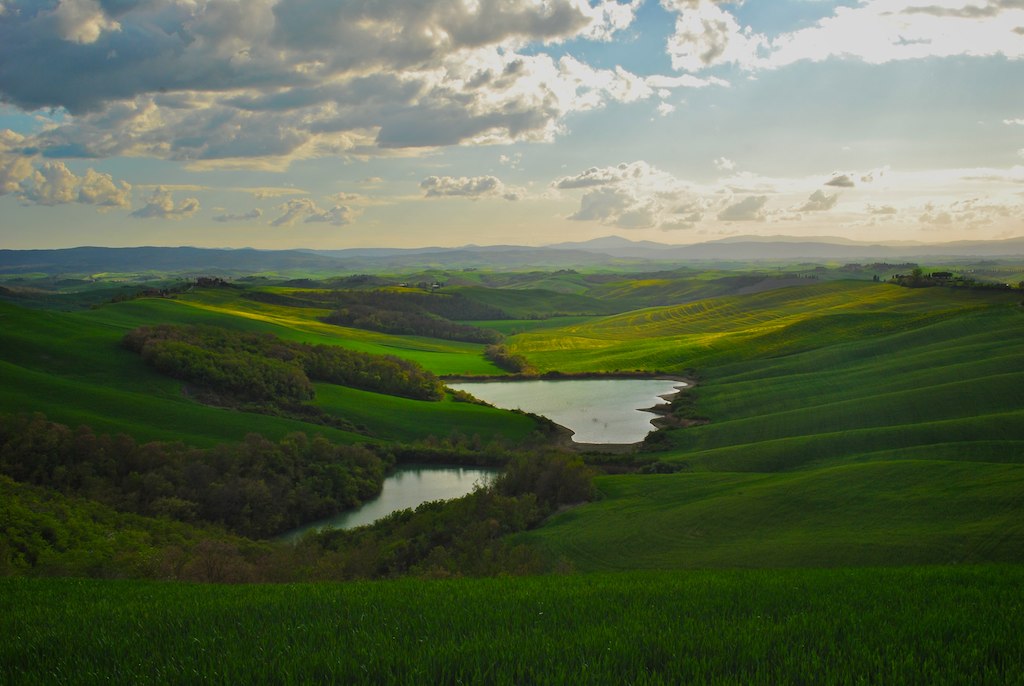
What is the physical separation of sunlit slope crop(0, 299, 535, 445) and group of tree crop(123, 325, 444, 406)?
2561 millimetres

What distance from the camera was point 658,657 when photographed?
9.86 meters

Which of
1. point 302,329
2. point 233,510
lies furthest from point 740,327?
point 233,510

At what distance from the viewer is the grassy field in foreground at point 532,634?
29.9 ft

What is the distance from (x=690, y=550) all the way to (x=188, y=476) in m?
38.3

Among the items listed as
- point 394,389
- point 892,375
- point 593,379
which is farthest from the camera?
point 593,379

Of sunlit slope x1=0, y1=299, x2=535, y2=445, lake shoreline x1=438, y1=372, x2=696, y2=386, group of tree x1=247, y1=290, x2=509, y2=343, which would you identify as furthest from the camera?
group of tree x1=247, y1=290, x2=509, y2=343

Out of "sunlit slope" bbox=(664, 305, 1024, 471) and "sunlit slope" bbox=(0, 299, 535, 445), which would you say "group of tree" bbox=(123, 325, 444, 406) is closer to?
"sunlit slope" bbox=(0, 299, 535, 445)

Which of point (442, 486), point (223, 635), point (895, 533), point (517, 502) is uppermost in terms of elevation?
point (223, 635)

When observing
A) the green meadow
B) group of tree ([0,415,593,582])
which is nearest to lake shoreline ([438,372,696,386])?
the green meadow

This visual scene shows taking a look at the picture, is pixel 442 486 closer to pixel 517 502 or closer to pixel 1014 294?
pixel 517 502

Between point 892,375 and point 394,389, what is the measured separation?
63049 mm

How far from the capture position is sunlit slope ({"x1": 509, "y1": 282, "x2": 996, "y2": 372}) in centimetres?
11494

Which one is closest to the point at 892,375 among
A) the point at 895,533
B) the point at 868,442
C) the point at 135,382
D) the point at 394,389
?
the point at 868,442

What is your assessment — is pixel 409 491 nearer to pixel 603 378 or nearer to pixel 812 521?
pixel 812 521
